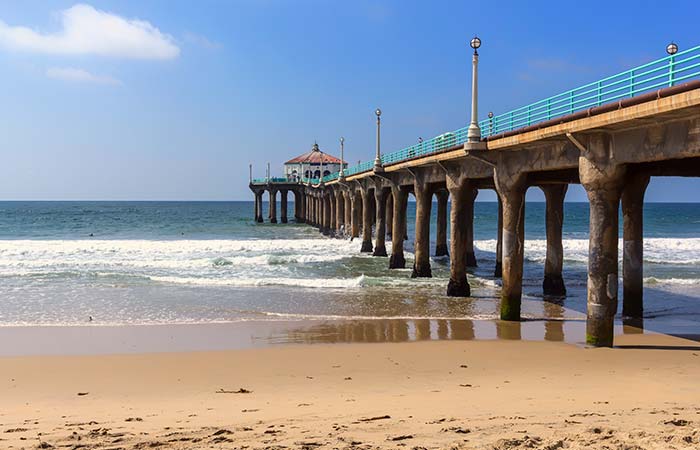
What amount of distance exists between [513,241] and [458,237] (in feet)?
13.2

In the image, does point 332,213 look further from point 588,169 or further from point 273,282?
point 588,169

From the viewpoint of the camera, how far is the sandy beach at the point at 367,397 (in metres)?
6.45

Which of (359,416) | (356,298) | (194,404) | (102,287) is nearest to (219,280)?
(102,287)

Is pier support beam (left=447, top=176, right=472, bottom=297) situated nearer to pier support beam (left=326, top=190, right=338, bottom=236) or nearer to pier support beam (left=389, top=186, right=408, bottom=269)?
pier support beam (left=389, top=186, right=408, bottom=269)

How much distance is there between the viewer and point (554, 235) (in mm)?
20203

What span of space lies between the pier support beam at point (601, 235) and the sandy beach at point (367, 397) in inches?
23.3

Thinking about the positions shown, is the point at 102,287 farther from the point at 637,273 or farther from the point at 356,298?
the point at 637,273

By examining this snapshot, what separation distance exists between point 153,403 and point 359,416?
9.88 ft

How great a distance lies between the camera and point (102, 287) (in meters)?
23.1

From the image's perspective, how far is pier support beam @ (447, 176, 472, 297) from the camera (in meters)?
19.6

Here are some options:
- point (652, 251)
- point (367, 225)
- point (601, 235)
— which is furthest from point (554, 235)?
point (652, 251)

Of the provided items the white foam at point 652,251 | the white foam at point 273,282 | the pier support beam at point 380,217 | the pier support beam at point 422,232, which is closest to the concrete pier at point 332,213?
the white foam at point 652,251

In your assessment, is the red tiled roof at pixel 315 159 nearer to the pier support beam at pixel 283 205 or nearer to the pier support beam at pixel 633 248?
the pier support beam at pixel 283 205

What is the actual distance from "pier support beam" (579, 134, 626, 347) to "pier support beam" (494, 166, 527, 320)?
11.6ft
